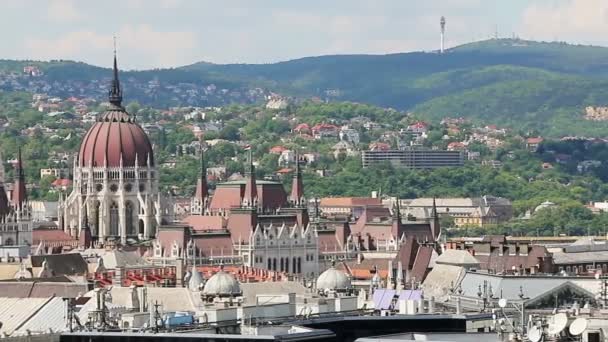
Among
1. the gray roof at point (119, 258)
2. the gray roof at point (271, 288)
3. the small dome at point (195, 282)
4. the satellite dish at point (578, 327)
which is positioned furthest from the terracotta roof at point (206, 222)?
the satellite dish at point (578, 327)

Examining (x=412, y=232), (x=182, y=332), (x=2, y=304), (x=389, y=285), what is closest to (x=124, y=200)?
(x=412, y=232)

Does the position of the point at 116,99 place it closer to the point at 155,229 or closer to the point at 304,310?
the point at 155,229

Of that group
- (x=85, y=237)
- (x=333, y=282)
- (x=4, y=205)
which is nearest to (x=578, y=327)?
(x=333, y=282)

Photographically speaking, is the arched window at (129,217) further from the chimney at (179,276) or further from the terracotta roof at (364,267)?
the chimney at (179,276)

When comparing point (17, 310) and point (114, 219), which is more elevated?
point (17, 310)

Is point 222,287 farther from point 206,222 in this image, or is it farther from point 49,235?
point 49,235
